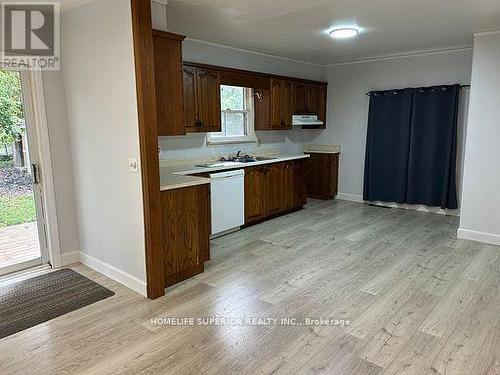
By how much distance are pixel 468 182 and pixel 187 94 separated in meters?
3.56

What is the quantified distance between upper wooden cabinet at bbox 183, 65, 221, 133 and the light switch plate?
141 centimetres

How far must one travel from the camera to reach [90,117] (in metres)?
3.24

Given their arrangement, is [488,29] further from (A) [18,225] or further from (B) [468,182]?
(A) [18,225]

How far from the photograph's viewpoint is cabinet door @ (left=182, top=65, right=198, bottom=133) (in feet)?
14.0

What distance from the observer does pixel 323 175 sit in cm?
656

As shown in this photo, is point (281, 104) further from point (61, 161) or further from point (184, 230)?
point (61, 161)

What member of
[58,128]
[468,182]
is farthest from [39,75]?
[468,182]

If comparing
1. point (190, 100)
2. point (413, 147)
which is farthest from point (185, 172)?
point (413, 147)

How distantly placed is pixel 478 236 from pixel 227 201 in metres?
3.08

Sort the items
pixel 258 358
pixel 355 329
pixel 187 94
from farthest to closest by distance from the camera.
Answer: pixel 187 94, pixel 355 329, pixel 258 358

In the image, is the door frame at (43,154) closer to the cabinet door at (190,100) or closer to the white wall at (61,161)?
the white wall at (61,161)

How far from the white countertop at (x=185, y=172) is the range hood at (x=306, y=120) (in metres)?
0.68
